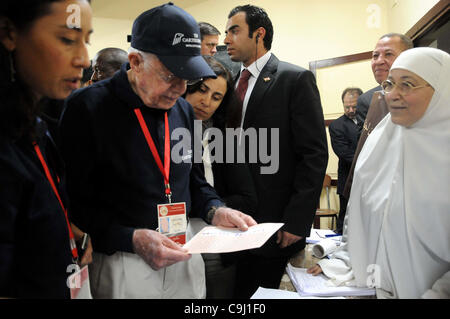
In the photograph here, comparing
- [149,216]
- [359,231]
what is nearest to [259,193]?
[359,231]

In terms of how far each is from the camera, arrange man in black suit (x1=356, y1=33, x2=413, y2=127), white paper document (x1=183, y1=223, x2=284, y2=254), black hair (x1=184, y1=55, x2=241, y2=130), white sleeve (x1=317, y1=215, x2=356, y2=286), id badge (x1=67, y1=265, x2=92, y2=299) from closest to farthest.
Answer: id badge (x1=67, y1=265, x2=92, y2=299) < white paper document (x1=183, y1=223, x2=284, y2=254) < white sleeve (x1=317, y1=215, x2=356, y2=286) < black hair (x1=184, y1=55, x2=241, y2=130) < man in black suit (x1=356, y1=33, x2=413, y2=127)

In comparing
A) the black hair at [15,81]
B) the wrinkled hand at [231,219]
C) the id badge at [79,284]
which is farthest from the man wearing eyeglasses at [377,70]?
the black hair at [15,81]

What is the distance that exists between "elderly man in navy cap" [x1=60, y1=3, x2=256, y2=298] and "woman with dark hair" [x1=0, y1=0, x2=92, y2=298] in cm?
12

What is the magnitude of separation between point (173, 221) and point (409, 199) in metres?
0.64

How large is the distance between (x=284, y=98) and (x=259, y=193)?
1.25 ft

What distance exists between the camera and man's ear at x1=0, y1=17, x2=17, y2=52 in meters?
0.47

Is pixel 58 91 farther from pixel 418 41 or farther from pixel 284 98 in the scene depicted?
pixel 418 41

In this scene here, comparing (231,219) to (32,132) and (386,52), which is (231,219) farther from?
(386,52)

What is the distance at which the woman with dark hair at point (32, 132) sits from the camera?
467 millimetres

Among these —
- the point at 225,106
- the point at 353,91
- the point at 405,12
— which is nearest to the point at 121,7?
the point at 225,106

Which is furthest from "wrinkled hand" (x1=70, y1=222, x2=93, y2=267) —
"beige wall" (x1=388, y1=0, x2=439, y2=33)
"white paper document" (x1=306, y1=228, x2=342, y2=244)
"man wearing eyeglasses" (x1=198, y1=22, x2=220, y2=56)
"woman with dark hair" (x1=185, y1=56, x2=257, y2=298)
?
"beige wall" (x1=388, y1=0, x2=439, y2=33)

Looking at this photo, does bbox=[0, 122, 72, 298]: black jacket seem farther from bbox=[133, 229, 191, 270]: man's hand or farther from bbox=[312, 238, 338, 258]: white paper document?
bbox=[312, 238, 338, 258]: white paper document

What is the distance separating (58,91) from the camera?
52 centimetres

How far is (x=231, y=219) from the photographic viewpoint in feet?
2.81
